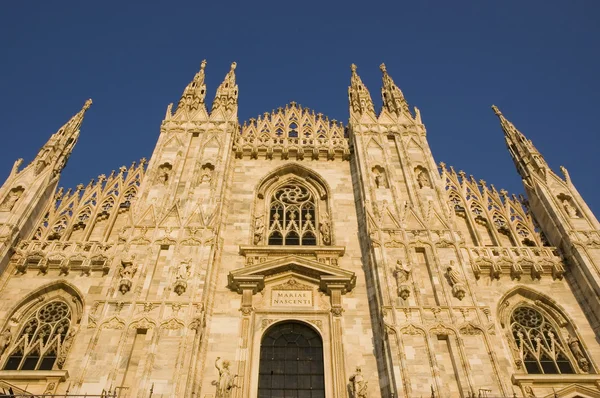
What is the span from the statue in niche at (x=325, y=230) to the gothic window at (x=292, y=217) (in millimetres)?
301

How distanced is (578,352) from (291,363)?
7.06m

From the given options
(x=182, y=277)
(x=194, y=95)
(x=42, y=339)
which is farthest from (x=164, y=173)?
(x=42, y=339)

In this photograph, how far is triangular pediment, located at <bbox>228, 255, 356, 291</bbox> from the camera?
1461cm

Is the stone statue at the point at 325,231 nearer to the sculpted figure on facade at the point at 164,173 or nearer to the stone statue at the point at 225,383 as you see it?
the sculpted figure on facade at the point at 164,173

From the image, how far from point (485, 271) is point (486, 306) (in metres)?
1.95

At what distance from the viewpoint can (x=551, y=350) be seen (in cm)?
1366

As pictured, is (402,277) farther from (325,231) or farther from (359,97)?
(359,97)

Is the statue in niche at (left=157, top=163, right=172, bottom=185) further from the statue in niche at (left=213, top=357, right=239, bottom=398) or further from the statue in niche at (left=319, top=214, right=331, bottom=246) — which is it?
the statue in niche at (left=213, top=357, right=239, bottom=398)

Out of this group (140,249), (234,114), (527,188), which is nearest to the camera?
(140,249)

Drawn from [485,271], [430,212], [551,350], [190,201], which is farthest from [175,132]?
[551,350]

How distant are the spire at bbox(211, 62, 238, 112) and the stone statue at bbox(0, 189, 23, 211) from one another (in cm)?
749

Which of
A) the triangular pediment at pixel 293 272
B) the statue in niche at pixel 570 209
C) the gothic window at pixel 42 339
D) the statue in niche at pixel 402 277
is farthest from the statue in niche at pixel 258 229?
the statue in niche at pixel 570 209

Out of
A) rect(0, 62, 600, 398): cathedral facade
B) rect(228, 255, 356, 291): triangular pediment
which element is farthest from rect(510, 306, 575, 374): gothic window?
rect(228, 255, 356, 291): triangular pediment

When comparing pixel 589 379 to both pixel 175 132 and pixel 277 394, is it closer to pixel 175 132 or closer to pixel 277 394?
pixel 277 394
